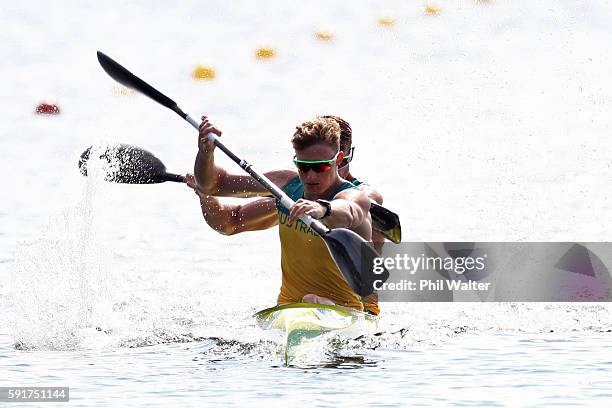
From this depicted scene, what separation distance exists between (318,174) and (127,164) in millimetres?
2889

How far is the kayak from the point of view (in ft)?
30.8

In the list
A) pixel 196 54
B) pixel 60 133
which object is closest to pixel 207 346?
pixel 60 133

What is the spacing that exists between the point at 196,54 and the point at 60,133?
15.7 ft

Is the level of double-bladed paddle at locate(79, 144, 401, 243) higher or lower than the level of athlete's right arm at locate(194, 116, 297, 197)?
higher

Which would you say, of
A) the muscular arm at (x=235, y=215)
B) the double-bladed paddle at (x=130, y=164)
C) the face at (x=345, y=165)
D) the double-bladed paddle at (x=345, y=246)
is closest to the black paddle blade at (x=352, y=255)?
the double-bladed paddle at (x=345, y=246)

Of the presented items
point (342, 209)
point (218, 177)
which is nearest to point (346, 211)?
point (342, 209)

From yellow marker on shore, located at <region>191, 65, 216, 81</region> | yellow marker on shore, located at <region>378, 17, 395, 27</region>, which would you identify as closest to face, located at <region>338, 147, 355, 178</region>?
yellow marker on shore, located at <region>191, 65, 216, 81</region>

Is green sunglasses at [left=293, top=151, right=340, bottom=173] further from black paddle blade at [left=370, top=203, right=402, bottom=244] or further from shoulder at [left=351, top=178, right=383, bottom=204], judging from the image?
black paddle blade at [left=370, top=203, right=402, bottom=244]

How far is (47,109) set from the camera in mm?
22500

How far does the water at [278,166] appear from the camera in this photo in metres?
9.41

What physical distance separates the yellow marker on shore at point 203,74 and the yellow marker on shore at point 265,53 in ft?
3.59

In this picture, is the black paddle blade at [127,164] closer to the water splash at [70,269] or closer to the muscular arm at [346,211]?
the water splash at [70,269]

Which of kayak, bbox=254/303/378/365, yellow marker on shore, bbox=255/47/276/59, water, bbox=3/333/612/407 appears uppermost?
yellow marker on shore, bbox=255/47/276/59

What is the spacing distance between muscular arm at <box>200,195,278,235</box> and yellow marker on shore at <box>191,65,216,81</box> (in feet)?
43.7
